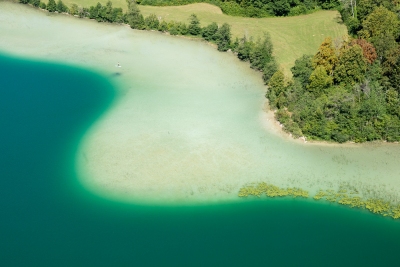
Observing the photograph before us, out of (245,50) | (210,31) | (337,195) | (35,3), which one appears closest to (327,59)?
(245,50)

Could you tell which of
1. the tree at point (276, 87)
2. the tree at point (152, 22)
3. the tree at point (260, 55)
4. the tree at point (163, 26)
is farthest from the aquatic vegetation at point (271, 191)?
the tree at point (152, 22)

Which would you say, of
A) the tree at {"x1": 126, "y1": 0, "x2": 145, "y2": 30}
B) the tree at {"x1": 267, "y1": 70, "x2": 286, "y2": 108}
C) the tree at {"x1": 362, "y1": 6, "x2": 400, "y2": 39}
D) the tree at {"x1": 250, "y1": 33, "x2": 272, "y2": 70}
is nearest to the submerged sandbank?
the tree at {"x1": 250, "y1": 33, "x2": 272, "y2": 70}

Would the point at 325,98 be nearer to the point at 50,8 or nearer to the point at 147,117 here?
the point at 147,117

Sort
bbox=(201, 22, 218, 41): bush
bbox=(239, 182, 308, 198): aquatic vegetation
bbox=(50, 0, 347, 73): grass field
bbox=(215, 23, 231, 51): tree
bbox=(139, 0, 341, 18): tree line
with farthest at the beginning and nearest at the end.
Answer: bbox=(139, 0, 341, 18): tree line, bbox=(201, 22, 218, 41): bush, bbox=(215, 23, 231, 51): tree, bbox=(50, 0, 347, 73): grass field, bbox=(239, 182, 308, 198): aquatic vegetation

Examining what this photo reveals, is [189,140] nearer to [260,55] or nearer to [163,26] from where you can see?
[260,55]

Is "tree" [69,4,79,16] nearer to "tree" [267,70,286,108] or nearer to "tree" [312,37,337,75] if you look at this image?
"tree" [267,70,286,108]

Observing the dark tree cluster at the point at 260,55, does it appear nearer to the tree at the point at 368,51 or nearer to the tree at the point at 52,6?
the tree at the point at 368,51

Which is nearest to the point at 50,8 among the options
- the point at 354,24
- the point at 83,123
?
the point at 83,123
